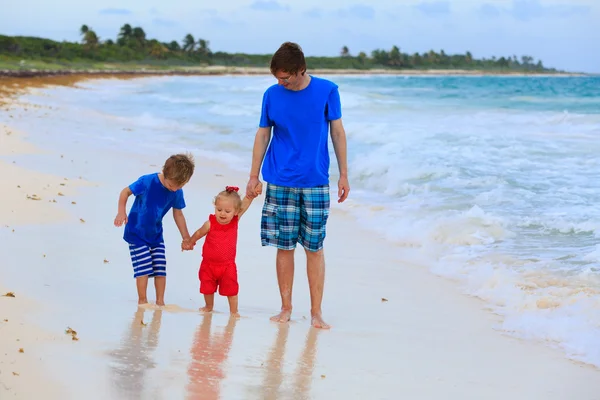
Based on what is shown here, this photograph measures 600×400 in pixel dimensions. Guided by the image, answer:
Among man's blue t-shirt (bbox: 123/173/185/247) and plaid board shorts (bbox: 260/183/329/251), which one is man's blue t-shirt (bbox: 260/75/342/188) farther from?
man's blue t-shirt (bbox: 123/173/185/247)

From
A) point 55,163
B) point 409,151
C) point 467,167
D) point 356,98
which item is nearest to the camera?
point 55,163

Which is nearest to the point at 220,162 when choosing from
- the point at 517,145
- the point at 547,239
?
the point at 517,145

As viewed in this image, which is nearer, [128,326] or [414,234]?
[128,326]

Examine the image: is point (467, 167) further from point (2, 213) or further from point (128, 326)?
point (128, 326)

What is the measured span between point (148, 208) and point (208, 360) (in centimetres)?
128

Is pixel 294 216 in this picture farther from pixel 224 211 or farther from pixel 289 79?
pixel 289 79

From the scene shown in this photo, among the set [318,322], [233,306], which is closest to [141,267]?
[233,306]

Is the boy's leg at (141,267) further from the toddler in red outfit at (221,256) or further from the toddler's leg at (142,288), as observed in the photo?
the toddler in red outfit at (221,256)

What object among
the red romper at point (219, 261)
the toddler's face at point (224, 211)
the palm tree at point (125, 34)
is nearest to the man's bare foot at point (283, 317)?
the red romper at point (219, 261)

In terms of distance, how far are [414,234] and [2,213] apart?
3.47 meters

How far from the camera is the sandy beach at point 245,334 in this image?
3.32 meters

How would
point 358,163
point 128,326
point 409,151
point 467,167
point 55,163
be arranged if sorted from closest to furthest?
point 128,326
point 55,163
point 467,167
point 358,163
point 409,151

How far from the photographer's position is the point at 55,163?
9852 millimetres

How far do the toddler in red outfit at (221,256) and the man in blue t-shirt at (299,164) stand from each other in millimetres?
167
